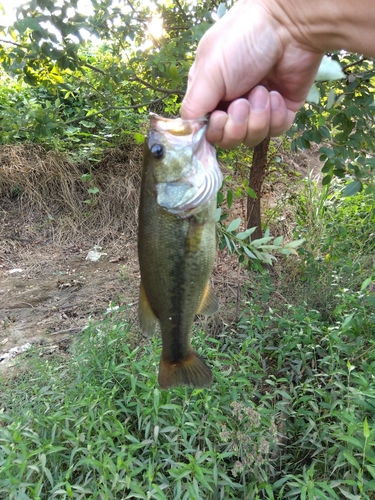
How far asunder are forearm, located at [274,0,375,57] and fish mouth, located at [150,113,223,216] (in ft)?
1.56

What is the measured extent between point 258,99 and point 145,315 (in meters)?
1.02

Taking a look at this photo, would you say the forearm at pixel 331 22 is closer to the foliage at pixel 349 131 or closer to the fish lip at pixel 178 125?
the fish lip at pixel 178 125

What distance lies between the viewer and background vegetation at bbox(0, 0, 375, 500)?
2053mm

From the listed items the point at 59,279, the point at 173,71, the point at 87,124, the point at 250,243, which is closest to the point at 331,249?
the point at 250,243

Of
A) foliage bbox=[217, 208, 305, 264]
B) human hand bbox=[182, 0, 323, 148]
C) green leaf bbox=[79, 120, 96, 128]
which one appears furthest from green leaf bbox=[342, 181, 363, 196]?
green leaf bbox=[79, 120, 96, 128]

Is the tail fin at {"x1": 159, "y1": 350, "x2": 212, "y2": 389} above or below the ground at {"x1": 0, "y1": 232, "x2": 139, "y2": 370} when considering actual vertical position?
above

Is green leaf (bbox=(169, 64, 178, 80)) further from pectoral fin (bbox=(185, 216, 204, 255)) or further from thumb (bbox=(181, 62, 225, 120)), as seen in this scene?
pectoral fin (bbox=(185, 216, 204, 255))

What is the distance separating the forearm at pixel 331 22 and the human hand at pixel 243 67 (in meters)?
0.03

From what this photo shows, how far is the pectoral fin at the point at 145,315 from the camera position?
1.65 metres

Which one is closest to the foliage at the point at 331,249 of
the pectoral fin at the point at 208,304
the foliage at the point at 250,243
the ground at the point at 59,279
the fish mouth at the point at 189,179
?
the ground at the point at 59,279

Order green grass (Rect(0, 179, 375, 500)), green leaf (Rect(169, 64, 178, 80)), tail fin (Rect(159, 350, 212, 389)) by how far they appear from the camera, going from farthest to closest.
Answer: green leaf (Rect(169, 64, 178, 80)) < green grass (Rect(0, 179, 375, 500)) < tail fin (Rect(159, 350, 212, 389))

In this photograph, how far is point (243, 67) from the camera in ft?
5.05

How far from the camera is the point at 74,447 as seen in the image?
7.38 ft

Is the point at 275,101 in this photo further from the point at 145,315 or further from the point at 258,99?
the point at 145,315
